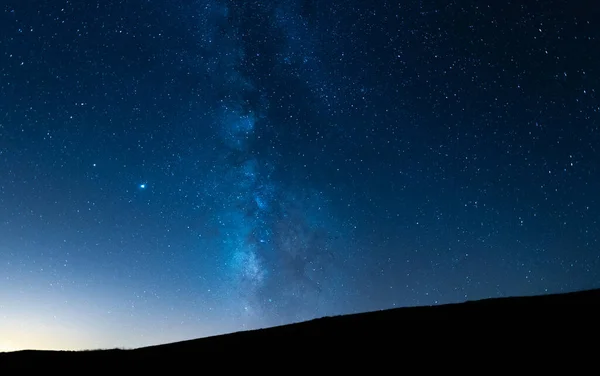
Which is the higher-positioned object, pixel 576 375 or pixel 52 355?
pixel 52 355

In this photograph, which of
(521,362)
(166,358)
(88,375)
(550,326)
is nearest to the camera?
(521,362)

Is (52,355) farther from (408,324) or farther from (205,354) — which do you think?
(408,324)

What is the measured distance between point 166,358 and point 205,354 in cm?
93

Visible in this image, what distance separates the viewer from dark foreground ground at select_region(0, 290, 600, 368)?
6148 mm

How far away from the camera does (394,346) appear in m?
7.11

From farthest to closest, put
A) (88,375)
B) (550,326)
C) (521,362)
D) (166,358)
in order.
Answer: (166,358) → (88,375) → (550,326) → (521,362)

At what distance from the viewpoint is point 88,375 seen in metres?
8.02

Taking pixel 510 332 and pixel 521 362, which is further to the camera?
pixel 510 332

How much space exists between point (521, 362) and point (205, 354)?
6.06 metres

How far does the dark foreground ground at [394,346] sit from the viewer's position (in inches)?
242

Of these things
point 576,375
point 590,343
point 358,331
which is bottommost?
point 576,375

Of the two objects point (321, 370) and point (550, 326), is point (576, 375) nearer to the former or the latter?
point (550, 326)

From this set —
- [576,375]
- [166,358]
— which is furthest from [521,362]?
[166,358]

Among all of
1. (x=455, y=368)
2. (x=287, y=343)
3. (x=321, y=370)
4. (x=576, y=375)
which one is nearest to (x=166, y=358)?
(x=287, y=343)
